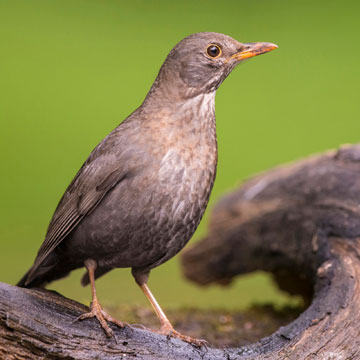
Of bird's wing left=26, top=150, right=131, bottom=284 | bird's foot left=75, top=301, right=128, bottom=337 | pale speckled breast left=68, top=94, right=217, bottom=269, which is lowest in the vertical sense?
bird's foot left=75, top=301, right=128, bottom=337

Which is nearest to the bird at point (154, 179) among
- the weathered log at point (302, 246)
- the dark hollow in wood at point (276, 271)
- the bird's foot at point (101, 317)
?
the bird's foot at point (101, 317)

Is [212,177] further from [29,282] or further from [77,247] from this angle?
[29,282]

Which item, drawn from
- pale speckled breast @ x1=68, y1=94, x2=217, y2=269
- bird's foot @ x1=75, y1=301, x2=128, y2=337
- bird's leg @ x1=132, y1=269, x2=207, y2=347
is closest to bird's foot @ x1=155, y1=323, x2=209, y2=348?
bird's leg @ x1=132, y1=269, x2=207, y2=347

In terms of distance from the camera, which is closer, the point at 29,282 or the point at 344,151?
the point at 29,282

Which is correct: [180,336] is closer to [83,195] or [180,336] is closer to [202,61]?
[83,195]

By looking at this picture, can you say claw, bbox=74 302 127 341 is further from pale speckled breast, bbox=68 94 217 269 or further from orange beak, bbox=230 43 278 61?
orange beak, bbox=230 43 278 61

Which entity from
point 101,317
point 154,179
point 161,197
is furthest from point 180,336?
point 154,179

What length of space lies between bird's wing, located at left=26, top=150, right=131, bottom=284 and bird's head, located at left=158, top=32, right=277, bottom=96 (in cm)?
62

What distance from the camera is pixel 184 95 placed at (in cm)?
372

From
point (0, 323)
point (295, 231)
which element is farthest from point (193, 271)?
point (0, 323)

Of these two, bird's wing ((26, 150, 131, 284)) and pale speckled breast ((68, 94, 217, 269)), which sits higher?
bird's wing ((26, 150, 131, 284))

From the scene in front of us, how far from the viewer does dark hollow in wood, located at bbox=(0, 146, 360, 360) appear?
324cm

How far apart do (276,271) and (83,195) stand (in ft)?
7.99

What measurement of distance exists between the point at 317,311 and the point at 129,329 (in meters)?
1.18
